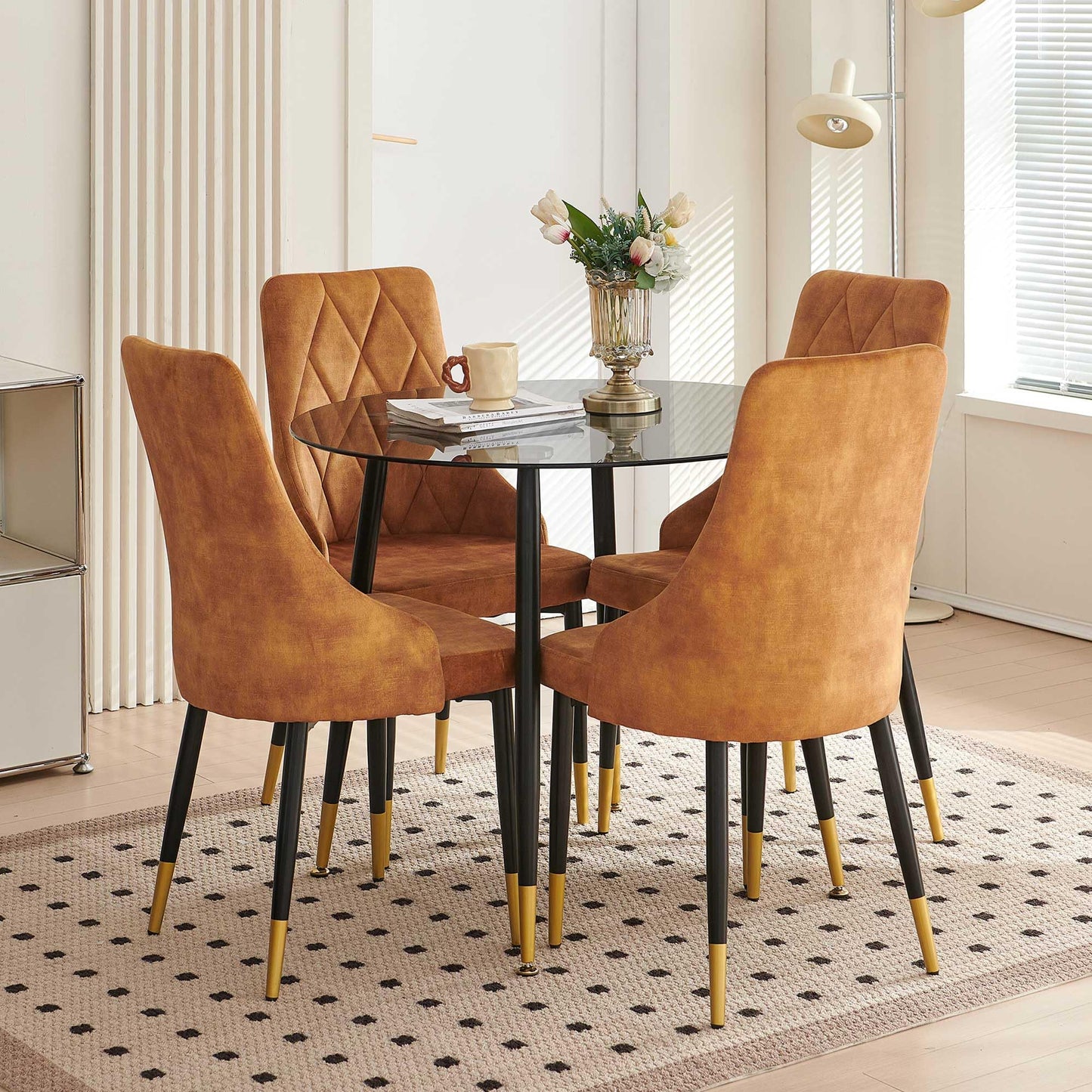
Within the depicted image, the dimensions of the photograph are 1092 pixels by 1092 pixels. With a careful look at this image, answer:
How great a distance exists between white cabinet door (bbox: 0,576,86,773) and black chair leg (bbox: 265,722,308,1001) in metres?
1.19

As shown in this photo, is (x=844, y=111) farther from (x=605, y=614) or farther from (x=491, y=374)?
(x=491, y=374)

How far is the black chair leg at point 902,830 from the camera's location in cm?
260

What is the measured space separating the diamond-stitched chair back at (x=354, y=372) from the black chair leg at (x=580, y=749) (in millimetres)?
251

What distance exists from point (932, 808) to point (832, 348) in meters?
0.91

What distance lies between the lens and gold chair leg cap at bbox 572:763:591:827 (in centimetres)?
329

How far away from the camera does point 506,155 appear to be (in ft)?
15.6

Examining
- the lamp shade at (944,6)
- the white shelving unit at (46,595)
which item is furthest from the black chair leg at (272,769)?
the lamp shade at (944,6)

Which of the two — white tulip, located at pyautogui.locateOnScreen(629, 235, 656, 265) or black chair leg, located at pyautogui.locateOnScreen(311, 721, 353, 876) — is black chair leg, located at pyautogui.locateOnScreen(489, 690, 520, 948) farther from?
white tulip, located at pyautogui.locateOnScreen(629, 235, 656, 265)

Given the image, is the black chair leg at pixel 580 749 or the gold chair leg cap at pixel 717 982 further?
the black chair leg at pixel 580 749

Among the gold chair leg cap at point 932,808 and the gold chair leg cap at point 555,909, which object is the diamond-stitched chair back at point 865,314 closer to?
the gold chair leg cap at point 932,808

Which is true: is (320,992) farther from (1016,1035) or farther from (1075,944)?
(1075,944)

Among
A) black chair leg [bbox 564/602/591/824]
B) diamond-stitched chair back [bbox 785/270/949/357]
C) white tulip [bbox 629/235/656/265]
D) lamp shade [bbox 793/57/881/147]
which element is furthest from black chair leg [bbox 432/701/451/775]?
lamp shade [bbox 793/57/881/147]

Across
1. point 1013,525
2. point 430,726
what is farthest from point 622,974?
point 1013,525

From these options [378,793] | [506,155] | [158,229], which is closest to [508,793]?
[378,793]
